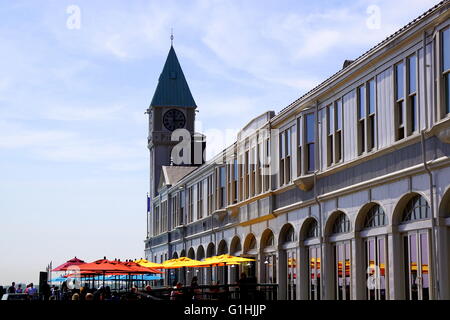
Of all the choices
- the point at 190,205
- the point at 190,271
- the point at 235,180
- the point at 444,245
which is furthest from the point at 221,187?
the point at 444,245

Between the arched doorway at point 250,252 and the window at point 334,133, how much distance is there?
1157cm

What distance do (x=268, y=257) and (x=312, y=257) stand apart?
21.0 ft

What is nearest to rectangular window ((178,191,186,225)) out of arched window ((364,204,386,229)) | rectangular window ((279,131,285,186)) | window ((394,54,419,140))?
rectangular window ((279,131,285,186))

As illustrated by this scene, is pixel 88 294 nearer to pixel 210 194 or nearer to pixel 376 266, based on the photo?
pixel 376 266

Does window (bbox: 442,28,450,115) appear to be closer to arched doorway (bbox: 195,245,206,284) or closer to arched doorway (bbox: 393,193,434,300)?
arched doorway (bbox: 393,193,434,300)

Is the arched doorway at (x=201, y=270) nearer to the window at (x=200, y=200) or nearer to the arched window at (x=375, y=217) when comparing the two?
the window at (x=200, y=200)

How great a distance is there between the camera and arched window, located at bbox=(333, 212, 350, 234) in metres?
31.6

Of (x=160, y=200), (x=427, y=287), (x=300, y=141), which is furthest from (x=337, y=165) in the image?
(x=160, y=200)

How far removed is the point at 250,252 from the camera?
4484 cm

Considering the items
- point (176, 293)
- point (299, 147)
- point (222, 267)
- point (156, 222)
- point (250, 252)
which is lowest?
point (176, 293)

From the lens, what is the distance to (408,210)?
2703 cm

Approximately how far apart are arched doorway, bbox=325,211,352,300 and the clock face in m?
55.4
